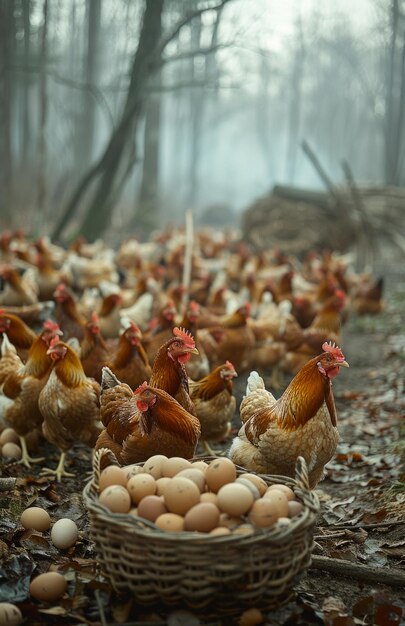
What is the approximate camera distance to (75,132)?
2011cm

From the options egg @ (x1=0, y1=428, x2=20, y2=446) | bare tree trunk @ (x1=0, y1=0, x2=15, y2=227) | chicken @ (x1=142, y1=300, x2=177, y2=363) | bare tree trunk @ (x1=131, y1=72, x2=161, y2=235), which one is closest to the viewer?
egg @ (x1=0, y1=428, x2=20, y2=446)

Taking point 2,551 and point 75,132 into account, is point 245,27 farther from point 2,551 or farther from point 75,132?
point 75,132

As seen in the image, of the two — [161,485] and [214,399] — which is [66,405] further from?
[161,485]

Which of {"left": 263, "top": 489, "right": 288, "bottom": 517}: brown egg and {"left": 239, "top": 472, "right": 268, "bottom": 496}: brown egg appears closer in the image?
{"left": 263, "top": 489, "right": 288, "bottom": 517}: brown egg

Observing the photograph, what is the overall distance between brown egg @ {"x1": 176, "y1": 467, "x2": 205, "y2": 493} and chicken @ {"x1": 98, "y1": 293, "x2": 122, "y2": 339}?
385 cm

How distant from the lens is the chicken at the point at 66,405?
13.4 ft

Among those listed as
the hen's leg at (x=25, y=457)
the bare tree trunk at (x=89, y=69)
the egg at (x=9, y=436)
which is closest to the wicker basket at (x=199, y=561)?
the hen's leg at (x=25, y=457)

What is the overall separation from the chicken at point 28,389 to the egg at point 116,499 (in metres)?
1.90

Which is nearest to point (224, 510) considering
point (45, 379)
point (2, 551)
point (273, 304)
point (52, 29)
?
point (2, 551)

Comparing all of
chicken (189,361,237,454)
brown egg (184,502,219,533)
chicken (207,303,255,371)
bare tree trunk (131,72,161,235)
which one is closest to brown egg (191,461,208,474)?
brown egg (184,502,219,533)

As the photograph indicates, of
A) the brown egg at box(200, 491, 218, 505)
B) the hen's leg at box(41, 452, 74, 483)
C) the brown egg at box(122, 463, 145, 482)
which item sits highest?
the brown egg at box(200, 491, 218, 505)

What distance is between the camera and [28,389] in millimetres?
4348

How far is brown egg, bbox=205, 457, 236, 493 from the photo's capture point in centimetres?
266

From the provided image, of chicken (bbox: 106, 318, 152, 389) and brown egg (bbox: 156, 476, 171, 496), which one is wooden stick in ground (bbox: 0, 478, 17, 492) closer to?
brown egg (bbox: 156, 476, 171, 496)
